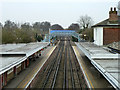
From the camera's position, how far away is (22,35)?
1302 inches

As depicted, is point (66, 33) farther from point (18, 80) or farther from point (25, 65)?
point (18, 80)

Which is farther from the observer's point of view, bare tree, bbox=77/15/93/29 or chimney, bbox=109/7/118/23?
bare tree, bbox=77/15/93/29

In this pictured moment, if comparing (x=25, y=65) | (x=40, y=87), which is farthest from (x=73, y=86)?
(x=25, y=65)

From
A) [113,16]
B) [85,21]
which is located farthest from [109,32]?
[85,21]

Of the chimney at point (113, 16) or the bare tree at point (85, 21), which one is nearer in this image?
the chimney at point (113, 16)

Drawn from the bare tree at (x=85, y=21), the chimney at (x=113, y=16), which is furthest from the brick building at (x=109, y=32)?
A: the bare tree at (x=85, y=21)

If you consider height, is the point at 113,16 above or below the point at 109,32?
above

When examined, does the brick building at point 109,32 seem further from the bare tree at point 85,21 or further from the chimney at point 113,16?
the bare tree at point 85,21

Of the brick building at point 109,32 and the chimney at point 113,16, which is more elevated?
the chimney at point 113,16

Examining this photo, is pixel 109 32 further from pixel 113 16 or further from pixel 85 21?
pixel 85 21

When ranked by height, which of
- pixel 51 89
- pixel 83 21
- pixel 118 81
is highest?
pixel 83 21

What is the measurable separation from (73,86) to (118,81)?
17.4ft

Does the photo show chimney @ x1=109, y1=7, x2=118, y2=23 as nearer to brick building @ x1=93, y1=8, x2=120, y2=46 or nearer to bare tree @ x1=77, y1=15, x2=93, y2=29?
brick building @ x1=93, y1=8, x2=120, y2=46

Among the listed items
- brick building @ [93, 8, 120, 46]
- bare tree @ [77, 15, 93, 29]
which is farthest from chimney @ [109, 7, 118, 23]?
bare tree @ [77, 15, 93, 29]
